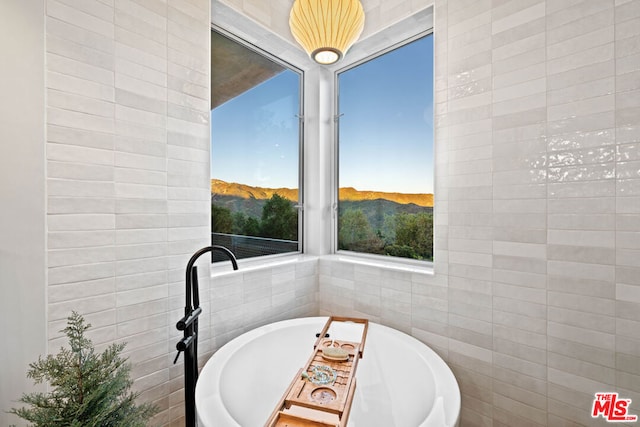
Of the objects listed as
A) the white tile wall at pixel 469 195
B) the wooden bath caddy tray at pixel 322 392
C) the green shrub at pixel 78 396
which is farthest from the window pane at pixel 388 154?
the green shrub at pixel 78 396

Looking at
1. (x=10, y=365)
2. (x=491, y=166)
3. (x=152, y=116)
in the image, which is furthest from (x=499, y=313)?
(x=10, y=365)

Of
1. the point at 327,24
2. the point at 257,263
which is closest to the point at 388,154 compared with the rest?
the point at 327,24

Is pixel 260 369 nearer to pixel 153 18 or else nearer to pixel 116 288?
pixel 116 288

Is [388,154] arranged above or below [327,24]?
below

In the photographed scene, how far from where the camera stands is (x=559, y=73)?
1.30 m

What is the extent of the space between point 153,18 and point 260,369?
184cm

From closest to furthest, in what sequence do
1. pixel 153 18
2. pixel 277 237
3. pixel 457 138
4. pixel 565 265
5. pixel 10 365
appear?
pixel 10 365, pixel 565 265, pixel 153 18, pixel 457 138, pixel 277 237

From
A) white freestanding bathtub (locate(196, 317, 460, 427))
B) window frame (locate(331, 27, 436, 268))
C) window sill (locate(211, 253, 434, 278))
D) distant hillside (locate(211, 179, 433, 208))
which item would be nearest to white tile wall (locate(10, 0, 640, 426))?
window sill (locate(211, 253, 434, 278))

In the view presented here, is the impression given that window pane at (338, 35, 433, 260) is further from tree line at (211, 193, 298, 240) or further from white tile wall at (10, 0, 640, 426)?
tree line at (211, 193, 298, 240)

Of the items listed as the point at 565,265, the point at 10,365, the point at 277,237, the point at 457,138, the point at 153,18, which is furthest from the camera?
the point at 277,237

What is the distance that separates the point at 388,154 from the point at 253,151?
970 mm

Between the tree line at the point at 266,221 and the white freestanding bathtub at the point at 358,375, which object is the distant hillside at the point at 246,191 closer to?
the tree line at the point at 266,221

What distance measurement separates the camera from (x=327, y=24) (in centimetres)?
124

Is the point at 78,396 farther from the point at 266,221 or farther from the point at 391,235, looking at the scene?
the point at 391,235
